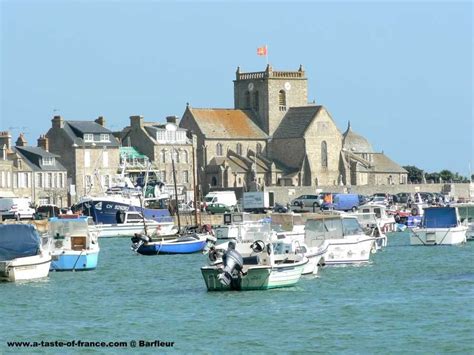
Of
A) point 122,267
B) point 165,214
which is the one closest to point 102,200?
point 165,214

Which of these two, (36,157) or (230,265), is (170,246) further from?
(36,157)

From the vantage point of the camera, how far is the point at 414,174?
190 metres

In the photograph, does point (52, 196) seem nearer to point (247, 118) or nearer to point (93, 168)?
point (93, 168)

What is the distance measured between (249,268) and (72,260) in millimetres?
14057

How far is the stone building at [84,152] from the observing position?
117 metres

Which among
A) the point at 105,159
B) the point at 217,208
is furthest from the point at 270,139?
the point at 105,159

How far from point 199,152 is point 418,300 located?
86.4 metres

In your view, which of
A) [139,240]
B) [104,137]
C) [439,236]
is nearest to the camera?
[139,240]

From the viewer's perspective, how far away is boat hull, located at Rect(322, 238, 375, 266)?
60375 millimetres

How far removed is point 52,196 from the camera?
Result: 4530 inches

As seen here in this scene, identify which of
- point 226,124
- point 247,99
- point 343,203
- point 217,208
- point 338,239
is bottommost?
point 338,239

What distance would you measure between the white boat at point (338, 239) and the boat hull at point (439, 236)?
16.2m

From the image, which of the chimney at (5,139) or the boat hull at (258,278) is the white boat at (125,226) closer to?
the chimney at (5,139)

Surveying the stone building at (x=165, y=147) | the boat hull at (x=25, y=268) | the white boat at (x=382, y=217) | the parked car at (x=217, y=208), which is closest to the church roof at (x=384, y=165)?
the stone building at (x=165, y=147)
